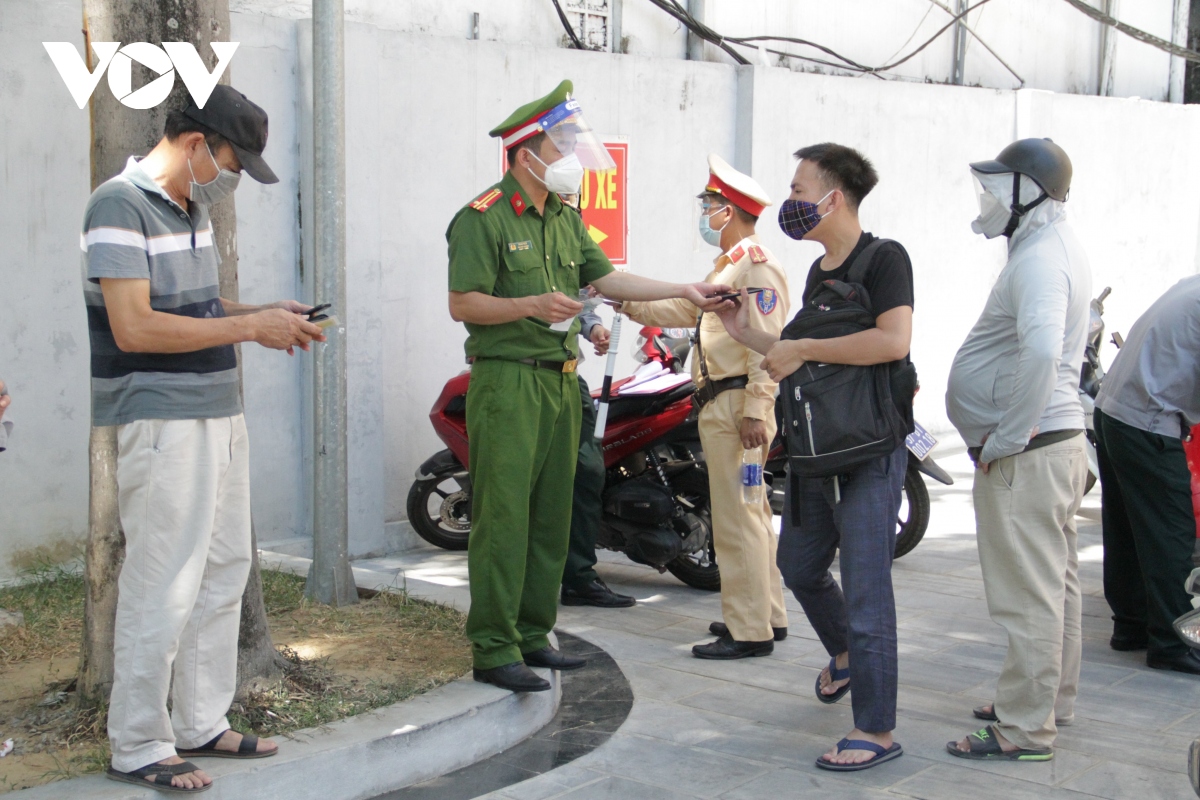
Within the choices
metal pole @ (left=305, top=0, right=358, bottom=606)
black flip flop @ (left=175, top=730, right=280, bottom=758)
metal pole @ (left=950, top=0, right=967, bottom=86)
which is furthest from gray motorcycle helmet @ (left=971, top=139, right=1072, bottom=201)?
metal pole @ (left=950, top=0, right=967, bottom=86)

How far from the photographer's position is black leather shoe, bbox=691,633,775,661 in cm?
528

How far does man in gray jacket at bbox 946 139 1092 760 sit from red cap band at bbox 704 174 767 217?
3.93ft

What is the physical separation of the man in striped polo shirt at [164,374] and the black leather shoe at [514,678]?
116cm

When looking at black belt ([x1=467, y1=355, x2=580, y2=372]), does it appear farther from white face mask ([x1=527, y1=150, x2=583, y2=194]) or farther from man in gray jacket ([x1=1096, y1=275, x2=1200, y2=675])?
man in gray jacket ([x1=1096, y1=275, x2=1200, y2=675])

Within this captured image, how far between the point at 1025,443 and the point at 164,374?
258cm

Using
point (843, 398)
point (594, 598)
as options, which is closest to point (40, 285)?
point (594, 598)

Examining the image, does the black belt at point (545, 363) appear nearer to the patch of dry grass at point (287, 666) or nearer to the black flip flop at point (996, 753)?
the patch of dry grass at point (287, 666)

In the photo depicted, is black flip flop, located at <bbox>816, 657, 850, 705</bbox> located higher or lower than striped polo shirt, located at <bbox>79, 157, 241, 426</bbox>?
lower

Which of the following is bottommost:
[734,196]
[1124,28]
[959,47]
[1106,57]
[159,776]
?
[159,776]

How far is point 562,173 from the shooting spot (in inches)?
175

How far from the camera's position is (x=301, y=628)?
515 centimetres

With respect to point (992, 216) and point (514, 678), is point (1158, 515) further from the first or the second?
point (514, 678)

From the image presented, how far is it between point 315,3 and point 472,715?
3.19 meters

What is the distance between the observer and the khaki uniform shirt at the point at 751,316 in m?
5.05
